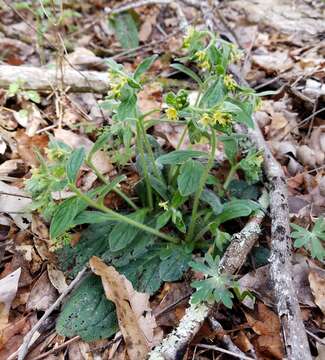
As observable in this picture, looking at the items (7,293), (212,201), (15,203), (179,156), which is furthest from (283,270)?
(15,203)

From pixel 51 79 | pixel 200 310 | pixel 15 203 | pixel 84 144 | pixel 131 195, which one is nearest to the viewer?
pixel 200 310

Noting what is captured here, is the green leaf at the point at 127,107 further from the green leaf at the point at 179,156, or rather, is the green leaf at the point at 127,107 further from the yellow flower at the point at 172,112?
the green leaf at the point at 179,156

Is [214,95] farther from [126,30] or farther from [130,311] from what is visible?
[126,30]

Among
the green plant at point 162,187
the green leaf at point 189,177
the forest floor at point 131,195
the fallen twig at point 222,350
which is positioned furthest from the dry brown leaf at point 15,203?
the fallen twig at point 222,350

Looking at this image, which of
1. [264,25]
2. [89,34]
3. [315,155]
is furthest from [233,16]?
[315,155]

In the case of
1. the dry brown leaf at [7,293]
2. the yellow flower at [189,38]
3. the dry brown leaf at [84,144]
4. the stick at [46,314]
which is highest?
the yellow flower at [189,38]
